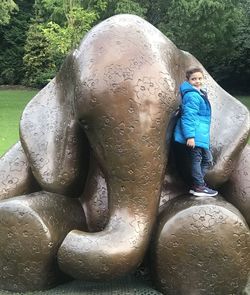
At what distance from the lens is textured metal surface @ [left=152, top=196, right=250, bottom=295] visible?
7.98ft

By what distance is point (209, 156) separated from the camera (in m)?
2.59

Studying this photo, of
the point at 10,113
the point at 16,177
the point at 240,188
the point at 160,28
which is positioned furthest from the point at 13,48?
the point at 240,188

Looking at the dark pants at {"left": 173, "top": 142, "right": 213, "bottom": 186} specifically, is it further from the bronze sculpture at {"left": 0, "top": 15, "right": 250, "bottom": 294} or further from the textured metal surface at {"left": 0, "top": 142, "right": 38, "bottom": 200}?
the textured metal surface at {"left": 0, "top": 142, "right": 38, "bottom": 200}

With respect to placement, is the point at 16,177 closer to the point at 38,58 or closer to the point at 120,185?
the point at 120,185

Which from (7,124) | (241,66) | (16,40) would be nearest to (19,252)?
(7,124)

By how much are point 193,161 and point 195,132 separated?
126mm

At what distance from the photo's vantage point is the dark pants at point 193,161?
8.38ft

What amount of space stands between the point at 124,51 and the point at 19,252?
909 millimetres

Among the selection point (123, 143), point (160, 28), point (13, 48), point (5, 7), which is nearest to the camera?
point (123, 143)

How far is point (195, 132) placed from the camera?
2.51m

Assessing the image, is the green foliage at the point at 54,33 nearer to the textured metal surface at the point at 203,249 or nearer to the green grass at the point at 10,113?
the green grass at the point at 10,113

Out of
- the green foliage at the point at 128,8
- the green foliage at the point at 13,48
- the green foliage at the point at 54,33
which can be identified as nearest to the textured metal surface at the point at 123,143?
the green foliage at the point at 54,33

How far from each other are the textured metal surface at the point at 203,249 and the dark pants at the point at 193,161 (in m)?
0.12

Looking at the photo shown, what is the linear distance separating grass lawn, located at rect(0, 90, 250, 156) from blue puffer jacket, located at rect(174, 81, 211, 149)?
559 centimetres
